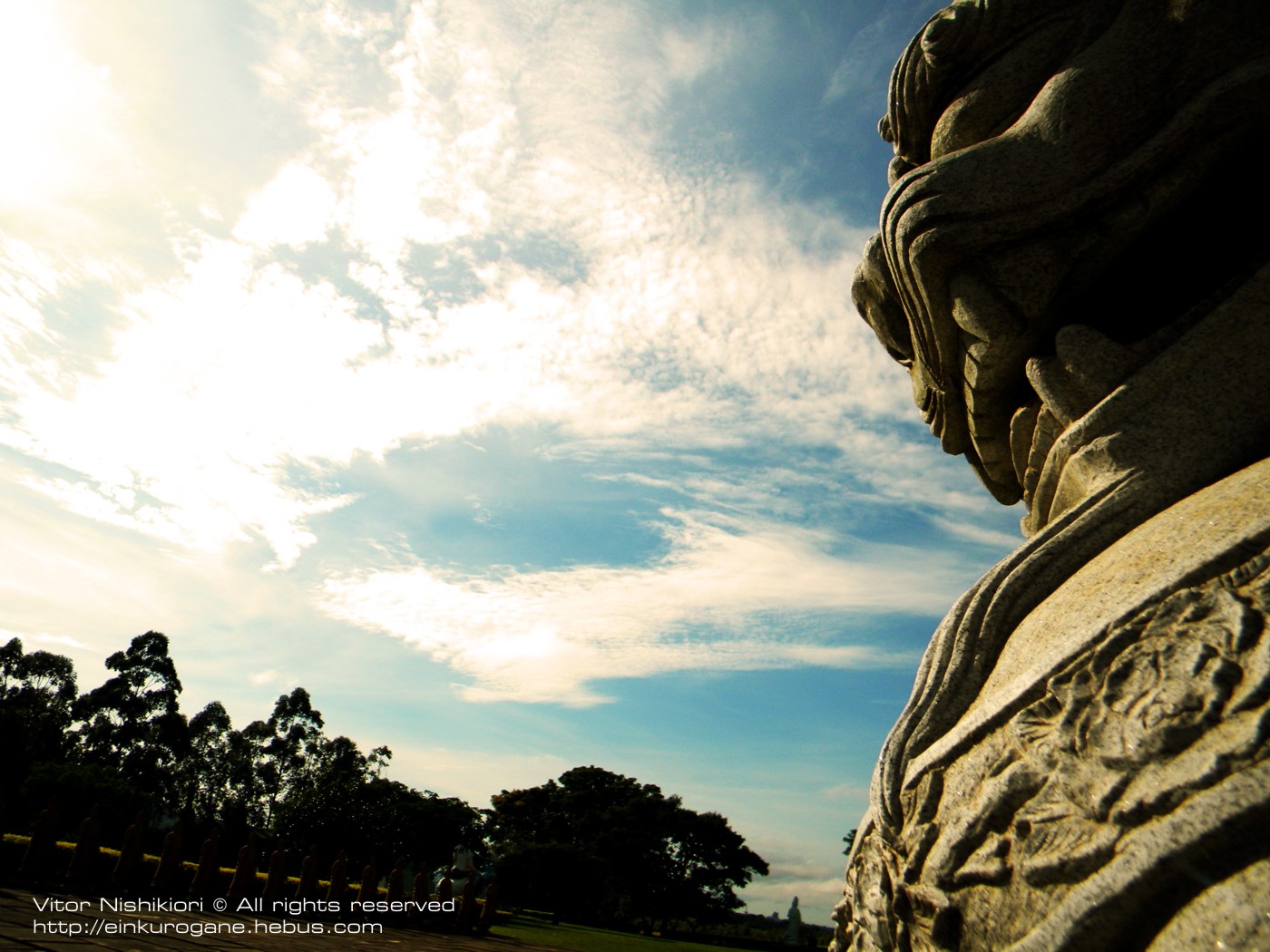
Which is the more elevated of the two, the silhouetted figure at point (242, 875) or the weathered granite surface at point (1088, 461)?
the weathered granite surface at point (1088, 461)

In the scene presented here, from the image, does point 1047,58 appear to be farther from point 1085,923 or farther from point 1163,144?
point 1085,923

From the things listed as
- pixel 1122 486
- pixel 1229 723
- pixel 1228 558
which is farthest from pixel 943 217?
pixel 1229 723

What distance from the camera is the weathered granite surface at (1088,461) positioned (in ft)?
4.09

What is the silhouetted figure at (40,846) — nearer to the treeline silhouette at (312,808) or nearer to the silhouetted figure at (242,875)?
the silhouetted figure at (242,875)

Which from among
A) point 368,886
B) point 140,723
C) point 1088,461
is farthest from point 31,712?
point 1088,461

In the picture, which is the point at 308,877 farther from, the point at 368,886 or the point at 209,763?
the point at 209,763

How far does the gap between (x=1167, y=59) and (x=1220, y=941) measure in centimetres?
227

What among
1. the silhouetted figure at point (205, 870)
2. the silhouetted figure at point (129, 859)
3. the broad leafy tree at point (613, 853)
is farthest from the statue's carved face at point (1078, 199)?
the broad leafy tree at point (613, 853)

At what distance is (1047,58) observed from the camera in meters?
2.36

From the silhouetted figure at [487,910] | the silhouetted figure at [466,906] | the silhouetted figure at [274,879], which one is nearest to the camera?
the silhouetted figure at [274,879]

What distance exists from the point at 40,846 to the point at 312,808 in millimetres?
23715

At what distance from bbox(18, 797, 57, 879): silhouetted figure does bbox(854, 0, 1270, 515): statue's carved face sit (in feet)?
39.9

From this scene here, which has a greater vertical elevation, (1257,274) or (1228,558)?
(1257,274)

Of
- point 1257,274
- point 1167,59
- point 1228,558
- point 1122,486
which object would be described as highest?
point 1167,59
